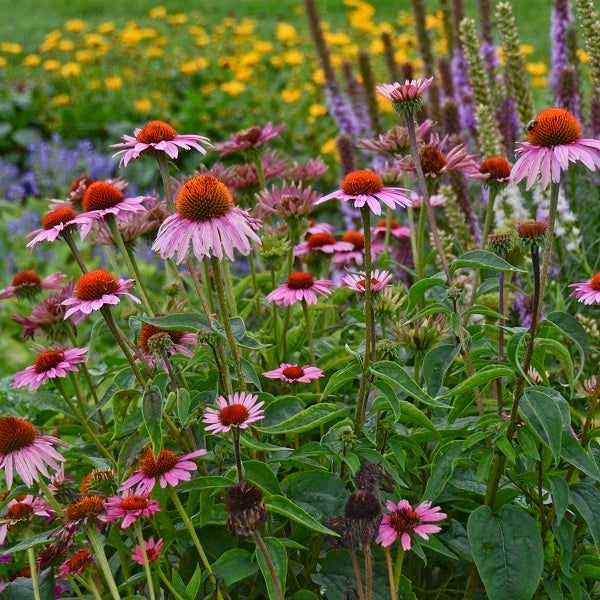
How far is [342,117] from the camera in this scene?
4.45 metres

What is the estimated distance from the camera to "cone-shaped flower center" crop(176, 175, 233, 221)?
145 cm

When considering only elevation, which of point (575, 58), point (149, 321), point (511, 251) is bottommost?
point (575, 58)

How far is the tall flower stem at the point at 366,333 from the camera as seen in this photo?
4.83ft

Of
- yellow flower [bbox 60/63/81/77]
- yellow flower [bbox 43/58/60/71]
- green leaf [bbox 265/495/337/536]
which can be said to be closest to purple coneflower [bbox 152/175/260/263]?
green leaf [bbox 265/495/337/536]

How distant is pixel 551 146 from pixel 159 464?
0.82 meters

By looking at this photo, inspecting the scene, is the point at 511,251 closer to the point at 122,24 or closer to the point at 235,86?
the point at 235,86

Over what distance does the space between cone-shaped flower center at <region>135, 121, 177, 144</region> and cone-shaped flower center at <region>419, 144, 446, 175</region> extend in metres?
0.56

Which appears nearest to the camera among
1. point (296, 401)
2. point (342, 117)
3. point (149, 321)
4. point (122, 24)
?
point (149, 321)

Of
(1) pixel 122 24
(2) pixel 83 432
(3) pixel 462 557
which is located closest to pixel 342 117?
(2) pixel 83 432

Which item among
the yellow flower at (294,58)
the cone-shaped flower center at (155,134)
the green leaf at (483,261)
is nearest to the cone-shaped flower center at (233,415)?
the green leaf at (483,261)

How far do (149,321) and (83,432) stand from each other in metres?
0.69

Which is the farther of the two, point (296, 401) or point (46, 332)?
point (46, 332)

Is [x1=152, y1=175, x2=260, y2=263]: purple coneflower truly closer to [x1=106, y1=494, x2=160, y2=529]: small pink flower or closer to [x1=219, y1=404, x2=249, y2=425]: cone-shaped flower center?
[x1=219, y1=404, x2=249, y2=425]: cone-shaped flower center

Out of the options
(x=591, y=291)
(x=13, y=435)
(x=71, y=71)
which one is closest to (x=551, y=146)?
(x=591, y=291)
